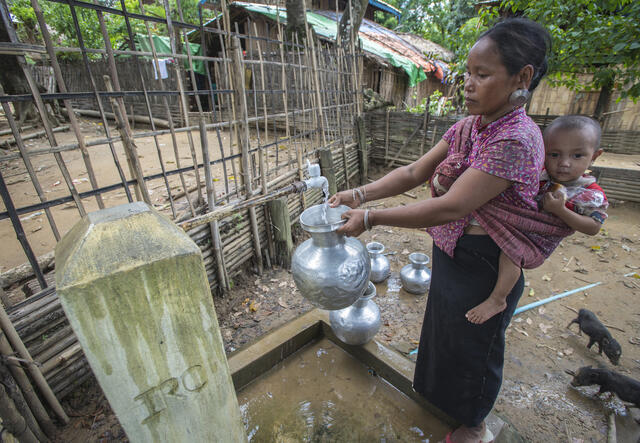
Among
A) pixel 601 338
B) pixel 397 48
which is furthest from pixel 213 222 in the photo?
pixel 397 48

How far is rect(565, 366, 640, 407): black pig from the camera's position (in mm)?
2406

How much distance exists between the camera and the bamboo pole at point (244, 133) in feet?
11.2

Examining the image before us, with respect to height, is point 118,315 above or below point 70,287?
below

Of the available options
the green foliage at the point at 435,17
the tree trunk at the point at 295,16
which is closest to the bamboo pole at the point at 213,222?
the tree trunk at the point at 295,16

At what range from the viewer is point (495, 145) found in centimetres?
124

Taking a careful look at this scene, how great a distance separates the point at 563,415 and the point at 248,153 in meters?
3.98

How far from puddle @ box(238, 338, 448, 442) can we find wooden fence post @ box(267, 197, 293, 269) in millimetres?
2055

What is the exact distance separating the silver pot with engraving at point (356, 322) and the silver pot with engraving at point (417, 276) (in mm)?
1648

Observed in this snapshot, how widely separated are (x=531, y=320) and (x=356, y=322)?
2.52 meters

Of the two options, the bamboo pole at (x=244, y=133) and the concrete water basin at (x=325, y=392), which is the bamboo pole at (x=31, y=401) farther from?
the bamboo pole at (x=244, y=133)

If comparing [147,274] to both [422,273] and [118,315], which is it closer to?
[118,315]

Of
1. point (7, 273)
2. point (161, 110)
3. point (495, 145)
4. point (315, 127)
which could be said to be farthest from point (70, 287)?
point (161, 110)

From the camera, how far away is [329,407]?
7.60 feet

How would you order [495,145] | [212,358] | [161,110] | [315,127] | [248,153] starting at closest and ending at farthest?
[212,358], [495,145], [248,153], [315,127], [161,110]
